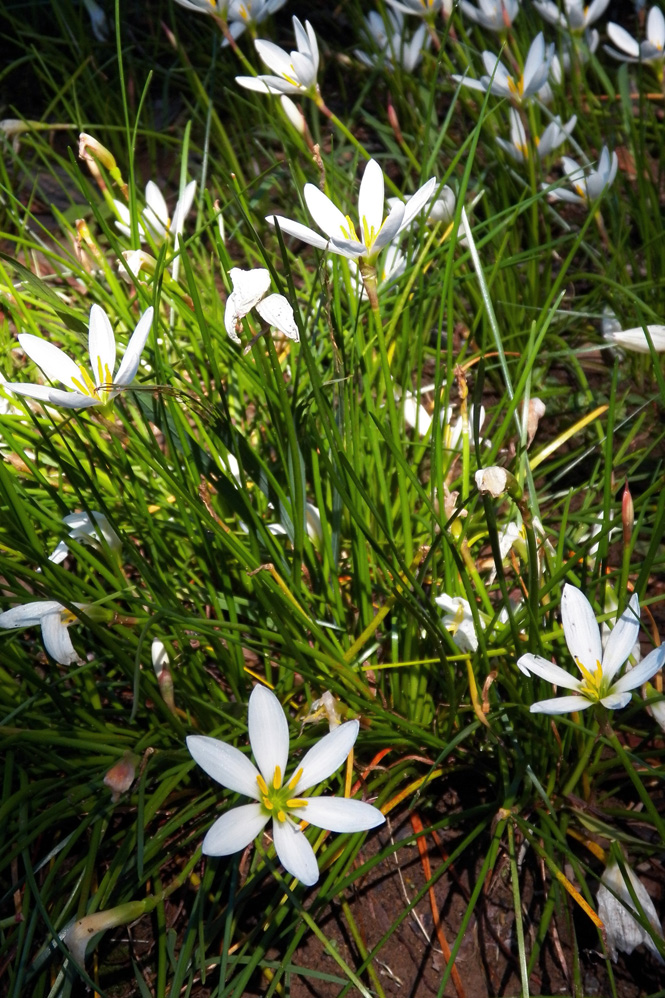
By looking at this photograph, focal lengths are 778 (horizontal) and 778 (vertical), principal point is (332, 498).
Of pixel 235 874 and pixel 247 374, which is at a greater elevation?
pixel 247 374

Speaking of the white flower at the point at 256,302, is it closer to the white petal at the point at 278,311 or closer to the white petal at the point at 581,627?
Result: the white petal at the point at 278,311

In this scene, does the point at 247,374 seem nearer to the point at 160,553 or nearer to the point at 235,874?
the point at 160,553

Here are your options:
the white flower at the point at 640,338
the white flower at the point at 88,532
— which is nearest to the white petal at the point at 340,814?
the white flower at the point at 88,532

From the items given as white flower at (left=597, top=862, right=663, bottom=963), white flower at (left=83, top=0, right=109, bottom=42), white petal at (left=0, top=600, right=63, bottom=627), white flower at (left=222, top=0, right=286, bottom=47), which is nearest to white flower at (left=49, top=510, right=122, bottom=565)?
white petal at (left=0, top=600, right=63, bottom=627)

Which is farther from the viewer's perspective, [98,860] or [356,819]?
[98,860]

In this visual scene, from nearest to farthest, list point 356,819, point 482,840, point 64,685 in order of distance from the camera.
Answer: point 356,819 < point 482,840 < point 64,685

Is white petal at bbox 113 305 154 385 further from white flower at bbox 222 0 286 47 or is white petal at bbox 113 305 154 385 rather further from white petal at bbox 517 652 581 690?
white flower at bbox 222 0 286 47

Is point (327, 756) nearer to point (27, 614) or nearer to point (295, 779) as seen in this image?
point (295, 779)

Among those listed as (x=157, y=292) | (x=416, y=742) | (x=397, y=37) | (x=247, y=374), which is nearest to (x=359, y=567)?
(x=416, y=742)
